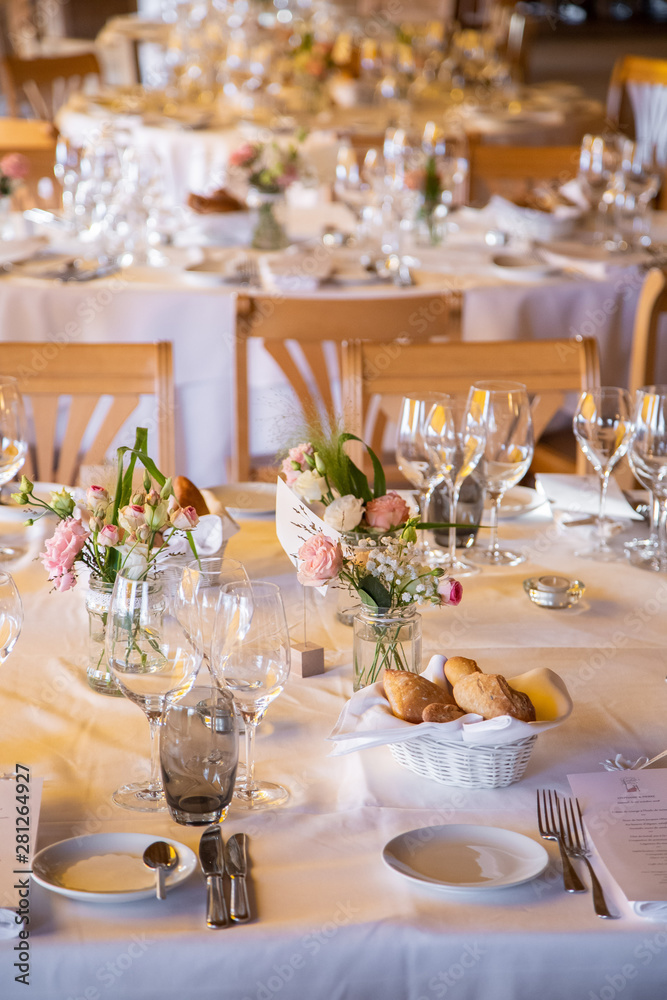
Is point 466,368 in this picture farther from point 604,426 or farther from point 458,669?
point 458,669

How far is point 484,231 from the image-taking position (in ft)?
12.8

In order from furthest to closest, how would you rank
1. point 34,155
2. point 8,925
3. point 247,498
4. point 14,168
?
point 34,155, point 14,168, point 247,498, point 8,925

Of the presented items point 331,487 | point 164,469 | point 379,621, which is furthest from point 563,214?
point 379,621

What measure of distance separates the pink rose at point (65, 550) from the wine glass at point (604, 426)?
843 mm

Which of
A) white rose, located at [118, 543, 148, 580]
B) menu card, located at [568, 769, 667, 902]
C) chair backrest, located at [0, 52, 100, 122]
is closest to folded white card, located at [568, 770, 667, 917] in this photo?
menu card, located at [568, 769, 667, 902]

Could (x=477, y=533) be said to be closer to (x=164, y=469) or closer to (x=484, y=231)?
(x=164, y=469)

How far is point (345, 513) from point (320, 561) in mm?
135

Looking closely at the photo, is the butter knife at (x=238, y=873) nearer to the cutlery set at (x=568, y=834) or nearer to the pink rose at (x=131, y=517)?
the cutlery set at (x=568, y=834)

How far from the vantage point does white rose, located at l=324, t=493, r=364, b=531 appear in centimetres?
142

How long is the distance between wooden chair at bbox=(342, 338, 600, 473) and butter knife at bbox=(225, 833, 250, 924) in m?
1.40

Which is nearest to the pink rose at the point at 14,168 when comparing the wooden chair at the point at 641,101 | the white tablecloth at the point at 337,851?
the white tablecloth at the point at 337,851

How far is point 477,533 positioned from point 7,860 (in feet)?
3.49

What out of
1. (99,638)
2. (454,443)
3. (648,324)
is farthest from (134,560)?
(648,324)

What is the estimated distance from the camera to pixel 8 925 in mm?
929
